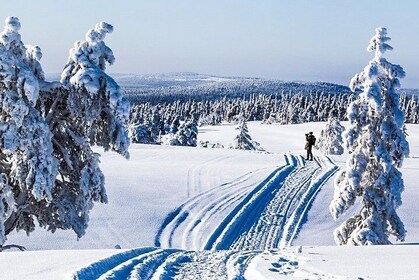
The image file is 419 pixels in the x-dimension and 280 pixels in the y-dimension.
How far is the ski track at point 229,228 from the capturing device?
29.0 ft

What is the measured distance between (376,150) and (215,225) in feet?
23.2

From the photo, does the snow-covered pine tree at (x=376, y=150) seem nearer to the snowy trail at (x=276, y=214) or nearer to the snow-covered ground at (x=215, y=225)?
the snow-covered ground at (x=215, y=225)

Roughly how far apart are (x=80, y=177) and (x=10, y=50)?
11.6ft

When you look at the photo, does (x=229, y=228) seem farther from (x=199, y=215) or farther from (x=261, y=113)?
(x=261, y=113)

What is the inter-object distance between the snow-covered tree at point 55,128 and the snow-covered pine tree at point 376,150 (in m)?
9.23

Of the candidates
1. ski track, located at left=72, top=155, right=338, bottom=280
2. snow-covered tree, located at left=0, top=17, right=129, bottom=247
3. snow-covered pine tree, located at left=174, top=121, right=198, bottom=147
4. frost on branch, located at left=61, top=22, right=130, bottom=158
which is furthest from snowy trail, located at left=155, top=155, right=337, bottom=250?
snow-covered pine tree, located at left=174, top=121, right=198, bottom=147

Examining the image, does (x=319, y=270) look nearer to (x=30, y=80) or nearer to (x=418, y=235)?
(x=30, y=80)

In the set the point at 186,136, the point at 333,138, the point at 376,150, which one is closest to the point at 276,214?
the point at 376,150

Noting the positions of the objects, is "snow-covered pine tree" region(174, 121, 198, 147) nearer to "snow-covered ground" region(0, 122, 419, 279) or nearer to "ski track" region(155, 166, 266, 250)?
"snow-covered ground" region(0, 122, 419, 279)

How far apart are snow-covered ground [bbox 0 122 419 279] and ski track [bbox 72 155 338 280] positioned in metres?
0.04

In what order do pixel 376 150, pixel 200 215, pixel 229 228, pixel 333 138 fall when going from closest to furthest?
pixel 376 150 < pixel 229 228 < pixel 200 215 < pixel 333 138

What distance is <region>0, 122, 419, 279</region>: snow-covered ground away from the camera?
879cm

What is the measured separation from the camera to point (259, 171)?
93.9 ft

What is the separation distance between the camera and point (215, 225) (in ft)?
69.2
